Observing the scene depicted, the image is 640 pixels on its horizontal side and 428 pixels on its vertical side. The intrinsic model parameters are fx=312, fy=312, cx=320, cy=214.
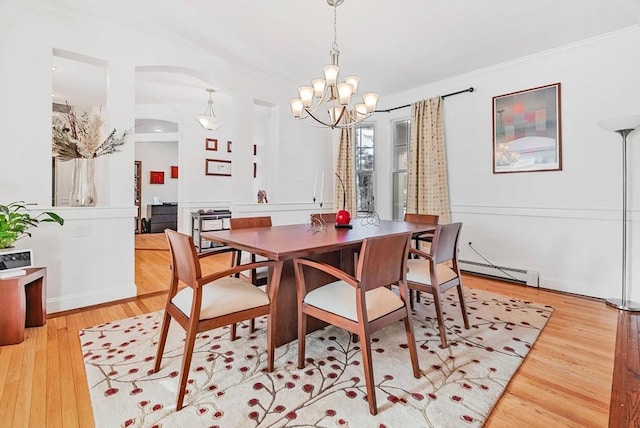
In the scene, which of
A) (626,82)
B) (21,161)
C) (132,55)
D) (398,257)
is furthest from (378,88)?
(21,161)

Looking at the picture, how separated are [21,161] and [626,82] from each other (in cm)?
545

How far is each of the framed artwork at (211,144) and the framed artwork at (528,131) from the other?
203 inches

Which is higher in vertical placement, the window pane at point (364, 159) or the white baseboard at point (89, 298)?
the window pane at point (364, 159)

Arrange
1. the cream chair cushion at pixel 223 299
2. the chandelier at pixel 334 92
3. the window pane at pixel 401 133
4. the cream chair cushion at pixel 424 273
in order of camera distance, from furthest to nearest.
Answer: the window pane at pixel 401 133, the chandelier at pixel 334 92, the cream chair cushion at pixel 424 273, the cream chair cushion at pixel 223 299

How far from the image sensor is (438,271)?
7.66 ft

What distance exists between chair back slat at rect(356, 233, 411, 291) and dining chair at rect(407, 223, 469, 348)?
0.36 m

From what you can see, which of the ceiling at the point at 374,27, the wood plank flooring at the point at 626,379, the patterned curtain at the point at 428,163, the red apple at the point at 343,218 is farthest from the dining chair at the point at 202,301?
the patterned curtain at the point at 428,163

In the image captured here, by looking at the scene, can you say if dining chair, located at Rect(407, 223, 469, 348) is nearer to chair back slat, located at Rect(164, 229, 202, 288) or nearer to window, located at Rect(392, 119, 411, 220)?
chair back slat, located at Rect(164, 229, 202, 288)

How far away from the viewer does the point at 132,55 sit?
3.08m

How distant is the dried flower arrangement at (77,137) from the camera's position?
2.79 metres

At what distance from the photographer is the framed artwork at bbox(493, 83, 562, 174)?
340 centimetres

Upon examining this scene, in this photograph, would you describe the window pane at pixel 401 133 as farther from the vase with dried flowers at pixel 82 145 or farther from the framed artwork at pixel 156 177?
the framed artwork at pixel 156 177

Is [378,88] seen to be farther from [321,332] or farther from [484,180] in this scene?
[321,332]

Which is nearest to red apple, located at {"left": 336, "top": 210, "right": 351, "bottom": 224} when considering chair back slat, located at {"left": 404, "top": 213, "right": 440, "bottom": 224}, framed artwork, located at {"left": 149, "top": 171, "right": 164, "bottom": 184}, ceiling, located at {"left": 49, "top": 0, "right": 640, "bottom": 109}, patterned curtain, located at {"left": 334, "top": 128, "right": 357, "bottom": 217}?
chair back slat, located at {"left": 404, "top": 213, "right": 440, "bottom": 224}
